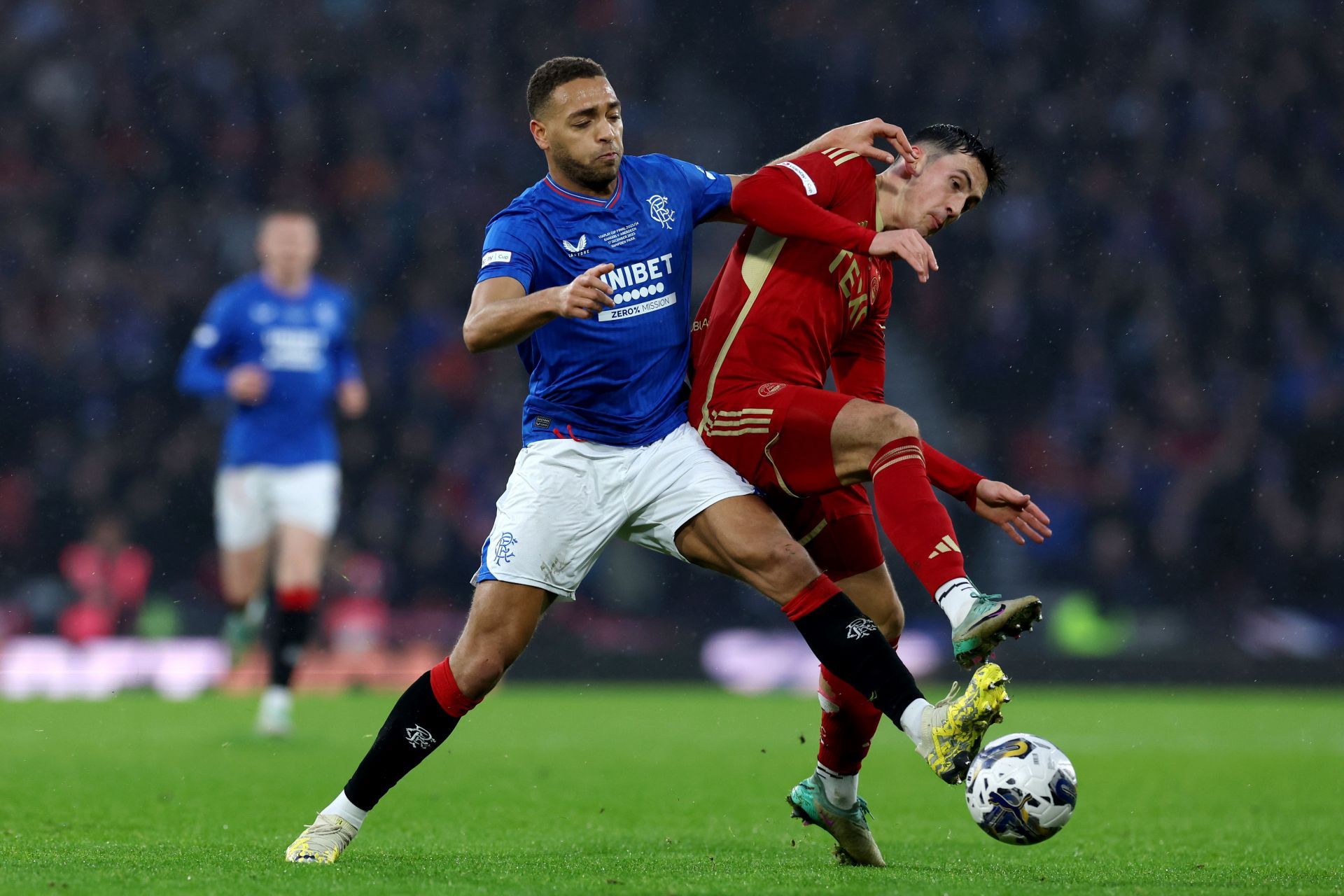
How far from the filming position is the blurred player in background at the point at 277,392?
9.38 m

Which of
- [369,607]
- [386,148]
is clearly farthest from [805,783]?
[386,148]

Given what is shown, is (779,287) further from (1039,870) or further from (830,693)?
(1039,870)

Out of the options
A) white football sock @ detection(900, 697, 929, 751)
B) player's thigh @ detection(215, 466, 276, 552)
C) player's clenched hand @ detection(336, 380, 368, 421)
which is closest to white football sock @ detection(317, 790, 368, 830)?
white football sock @ detection(900, 697, 929, 751)

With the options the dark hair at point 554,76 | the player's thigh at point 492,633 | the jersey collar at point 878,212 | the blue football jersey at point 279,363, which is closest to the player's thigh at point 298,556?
the blue football jersey at point 279,363

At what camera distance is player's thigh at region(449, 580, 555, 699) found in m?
4.53

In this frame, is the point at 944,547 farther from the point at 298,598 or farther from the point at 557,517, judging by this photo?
the point at 298,598

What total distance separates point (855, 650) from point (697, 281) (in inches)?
489

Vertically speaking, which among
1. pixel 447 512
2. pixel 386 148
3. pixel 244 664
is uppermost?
pixel 386 148

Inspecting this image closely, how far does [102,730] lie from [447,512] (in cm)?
528

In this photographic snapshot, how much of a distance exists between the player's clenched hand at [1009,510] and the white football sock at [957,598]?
0.43m

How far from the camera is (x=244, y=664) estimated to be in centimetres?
1299

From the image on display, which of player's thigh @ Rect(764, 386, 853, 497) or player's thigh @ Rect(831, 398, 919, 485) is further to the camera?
player's thigh @ Rect(764, 386, 853, 497)

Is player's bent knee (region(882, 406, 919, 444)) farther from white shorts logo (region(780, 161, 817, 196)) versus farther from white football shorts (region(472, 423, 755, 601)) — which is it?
white shorts logo (region(780, 161, 817, 196))

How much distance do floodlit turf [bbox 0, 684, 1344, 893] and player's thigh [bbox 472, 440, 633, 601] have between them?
85cm
